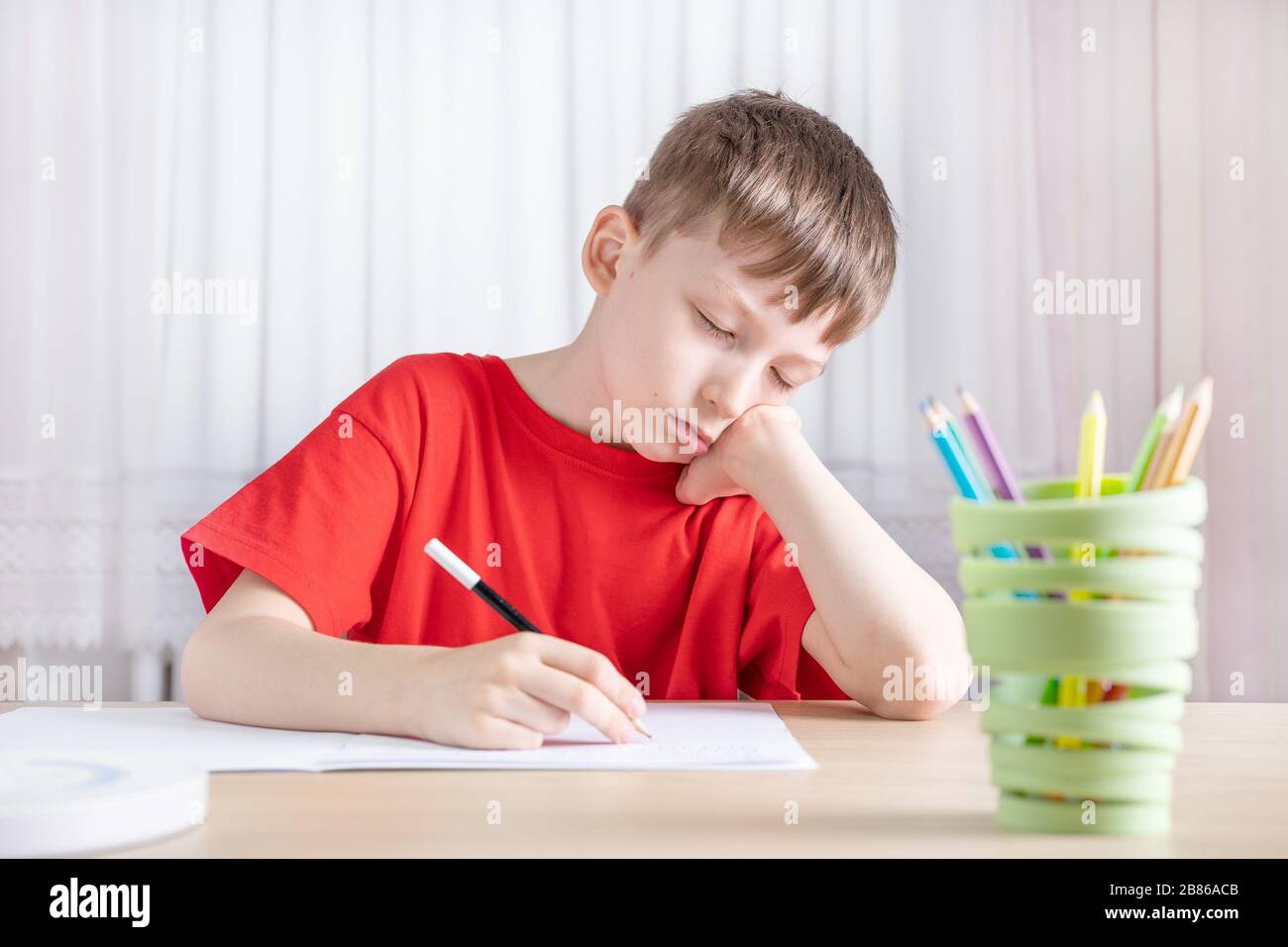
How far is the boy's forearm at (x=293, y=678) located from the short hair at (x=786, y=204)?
0.48 m

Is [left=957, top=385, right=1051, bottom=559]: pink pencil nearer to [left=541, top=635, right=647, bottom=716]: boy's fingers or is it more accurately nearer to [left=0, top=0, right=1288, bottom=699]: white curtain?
[left=541, top=635, right=647, bottom=716]: boy's fingers

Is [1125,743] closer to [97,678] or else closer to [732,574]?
[732,574]

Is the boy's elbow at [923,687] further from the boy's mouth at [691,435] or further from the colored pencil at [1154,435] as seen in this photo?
the colored pencil at [1154,435]

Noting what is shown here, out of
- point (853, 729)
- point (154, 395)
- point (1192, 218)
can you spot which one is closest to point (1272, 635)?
point (1192, 218)

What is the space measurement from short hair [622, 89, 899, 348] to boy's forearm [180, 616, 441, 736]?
0.48 metres

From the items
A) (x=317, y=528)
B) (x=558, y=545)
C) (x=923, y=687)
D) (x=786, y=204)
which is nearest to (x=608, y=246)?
(x=786, y=204)

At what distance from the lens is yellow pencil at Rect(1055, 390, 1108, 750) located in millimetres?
487

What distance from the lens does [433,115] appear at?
6.11 feet

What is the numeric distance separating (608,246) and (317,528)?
0.41 m

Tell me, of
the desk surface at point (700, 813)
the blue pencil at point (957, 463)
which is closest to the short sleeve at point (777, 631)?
the desk surface at point (700, 813)

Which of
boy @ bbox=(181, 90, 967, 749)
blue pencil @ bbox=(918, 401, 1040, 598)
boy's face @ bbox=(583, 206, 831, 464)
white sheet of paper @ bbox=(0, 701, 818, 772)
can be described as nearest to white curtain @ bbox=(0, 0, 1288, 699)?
boy @ bbox=(181, 90, 967, 749)

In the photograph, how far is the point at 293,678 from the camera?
0.79m

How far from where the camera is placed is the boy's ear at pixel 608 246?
3.77 ft

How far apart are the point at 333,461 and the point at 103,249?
1.07 metres
